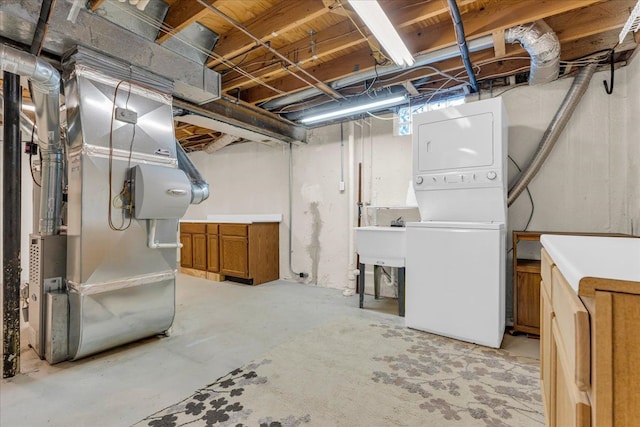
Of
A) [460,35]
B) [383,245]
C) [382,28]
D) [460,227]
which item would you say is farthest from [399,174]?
[382,28]

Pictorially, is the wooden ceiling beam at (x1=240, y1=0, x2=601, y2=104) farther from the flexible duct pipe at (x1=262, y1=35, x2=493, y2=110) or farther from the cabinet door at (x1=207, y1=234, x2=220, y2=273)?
the cabinet door at (x1=207, y1=234, x2=220, y2=273)

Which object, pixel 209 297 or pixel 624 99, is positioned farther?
pixel 209 297

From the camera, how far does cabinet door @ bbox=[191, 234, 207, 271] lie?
497 centimetres

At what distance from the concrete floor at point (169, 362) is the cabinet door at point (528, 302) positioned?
0.12m

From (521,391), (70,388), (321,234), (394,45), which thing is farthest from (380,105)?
(70,388)

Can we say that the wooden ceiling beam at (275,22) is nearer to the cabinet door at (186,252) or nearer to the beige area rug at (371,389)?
the beige area rug at (371,389)

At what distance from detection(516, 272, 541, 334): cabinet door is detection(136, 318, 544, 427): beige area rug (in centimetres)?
48

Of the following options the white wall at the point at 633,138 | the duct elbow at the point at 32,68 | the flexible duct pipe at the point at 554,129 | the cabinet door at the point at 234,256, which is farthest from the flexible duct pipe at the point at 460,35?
the cabinet door at the point at 234,256

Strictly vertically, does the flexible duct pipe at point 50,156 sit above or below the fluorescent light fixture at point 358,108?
below

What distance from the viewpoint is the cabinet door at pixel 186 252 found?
521 centimetres

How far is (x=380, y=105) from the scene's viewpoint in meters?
3.42

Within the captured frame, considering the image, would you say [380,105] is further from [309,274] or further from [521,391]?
[521,391]

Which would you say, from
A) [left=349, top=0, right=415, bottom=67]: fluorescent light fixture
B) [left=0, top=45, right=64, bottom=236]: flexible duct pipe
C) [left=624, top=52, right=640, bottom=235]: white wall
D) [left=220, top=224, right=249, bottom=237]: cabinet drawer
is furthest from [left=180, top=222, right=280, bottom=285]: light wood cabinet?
[left=624, top=52, right=640, bottom=235]: white wall

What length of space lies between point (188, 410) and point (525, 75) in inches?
153
